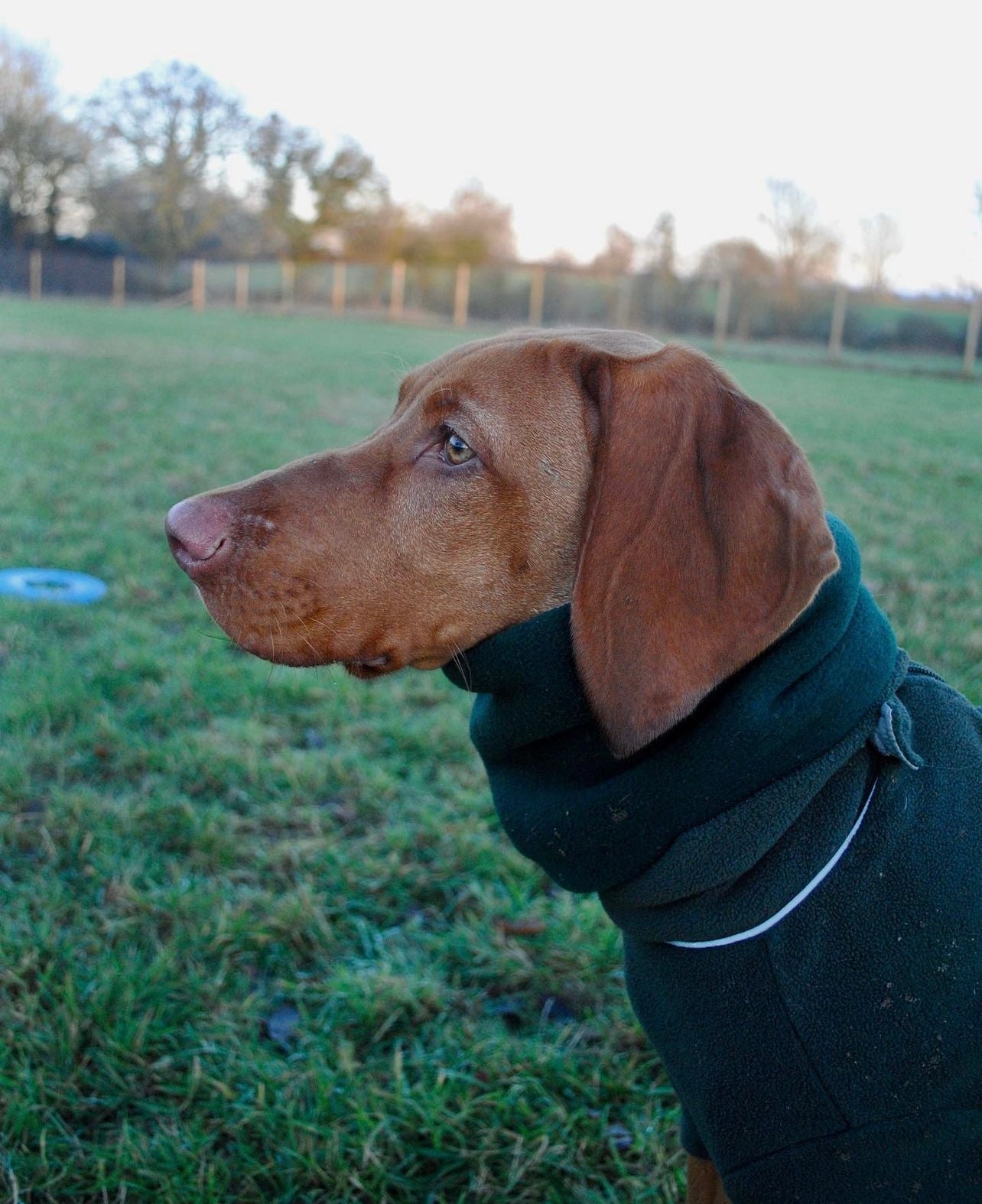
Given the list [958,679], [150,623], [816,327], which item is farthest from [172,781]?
[816,327]

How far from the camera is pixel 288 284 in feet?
126

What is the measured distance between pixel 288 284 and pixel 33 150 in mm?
9331

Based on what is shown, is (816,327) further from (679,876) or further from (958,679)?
(679,876)

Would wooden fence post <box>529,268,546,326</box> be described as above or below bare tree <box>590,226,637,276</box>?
below

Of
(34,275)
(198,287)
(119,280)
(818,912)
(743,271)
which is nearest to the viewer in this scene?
(818,912)

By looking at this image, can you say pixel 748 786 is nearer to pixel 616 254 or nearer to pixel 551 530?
pixel 551 530

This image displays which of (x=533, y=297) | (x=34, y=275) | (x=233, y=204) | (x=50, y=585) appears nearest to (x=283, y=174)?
(x=233, y=204)

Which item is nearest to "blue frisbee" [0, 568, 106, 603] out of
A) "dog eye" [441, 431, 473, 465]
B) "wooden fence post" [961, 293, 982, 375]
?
"dog eye" [441, 431, 473, 465]

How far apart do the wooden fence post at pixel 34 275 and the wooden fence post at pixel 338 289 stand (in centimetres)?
1027

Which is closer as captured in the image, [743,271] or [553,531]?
[553,531]

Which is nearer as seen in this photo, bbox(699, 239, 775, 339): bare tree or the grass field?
the grass field

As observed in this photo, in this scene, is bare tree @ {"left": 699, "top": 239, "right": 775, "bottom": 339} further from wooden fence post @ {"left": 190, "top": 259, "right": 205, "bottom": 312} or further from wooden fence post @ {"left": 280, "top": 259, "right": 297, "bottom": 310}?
wooden fence post @ {"left": 190, "top": 259, "right": 205, "bottom": 312}

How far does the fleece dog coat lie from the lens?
155 centimetres

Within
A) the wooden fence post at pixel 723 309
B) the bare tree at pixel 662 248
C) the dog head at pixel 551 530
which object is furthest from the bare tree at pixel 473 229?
the dog head at pixel 551 530
